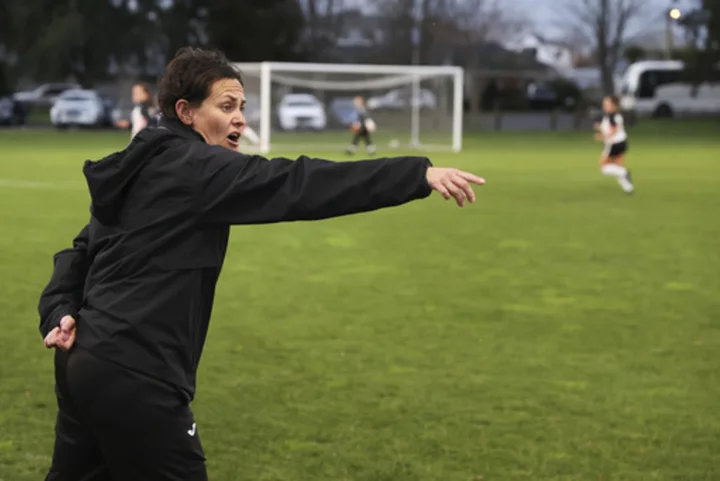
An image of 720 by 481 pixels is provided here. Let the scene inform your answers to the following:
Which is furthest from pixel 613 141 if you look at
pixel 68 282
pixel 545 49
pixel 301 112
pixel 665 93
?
pixel 545 49

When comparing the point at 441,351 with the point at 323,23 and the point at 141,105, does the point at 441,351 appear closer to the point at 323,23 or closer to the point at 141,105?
the point at 141,105

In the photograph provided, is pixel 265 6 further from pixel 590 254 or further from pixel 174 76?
pixel 174 76

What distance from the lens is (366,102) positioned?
130 feet

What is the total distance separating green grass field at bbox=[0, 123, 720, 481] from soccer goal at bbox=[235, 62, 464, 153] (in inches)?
786

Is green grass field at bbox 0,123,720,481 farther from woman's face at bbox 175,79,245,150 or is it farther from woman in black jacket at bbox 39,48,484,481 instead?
woman's face at bbox 175,79,245,150

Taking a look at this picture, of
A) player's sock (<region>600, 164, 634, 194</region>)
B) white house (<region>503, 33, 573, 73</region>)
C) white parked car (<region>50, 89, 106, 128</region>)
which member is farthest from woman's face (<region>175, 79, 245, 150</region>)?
white house (<region>503, 33, 573, 73</region>)

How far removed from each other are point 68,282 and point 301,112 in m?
34.6

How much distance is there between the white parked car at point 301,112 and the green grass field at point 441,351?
19985 millimetres

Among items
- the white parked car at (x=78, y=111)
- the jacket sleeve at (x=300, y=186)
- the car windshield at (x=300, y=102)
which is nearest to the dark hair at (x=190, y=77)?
the jacket sleeve at (x=300, y=186)

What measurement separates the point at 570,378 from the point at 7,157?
80.1 ft

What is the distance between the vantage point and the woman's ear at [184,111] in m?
3.36

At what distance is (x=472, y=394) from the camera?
6.93 m

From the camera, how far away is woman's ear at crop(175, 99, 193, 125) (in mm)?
3363

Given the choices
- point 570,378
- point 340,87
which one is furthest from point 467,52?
point 570,378
